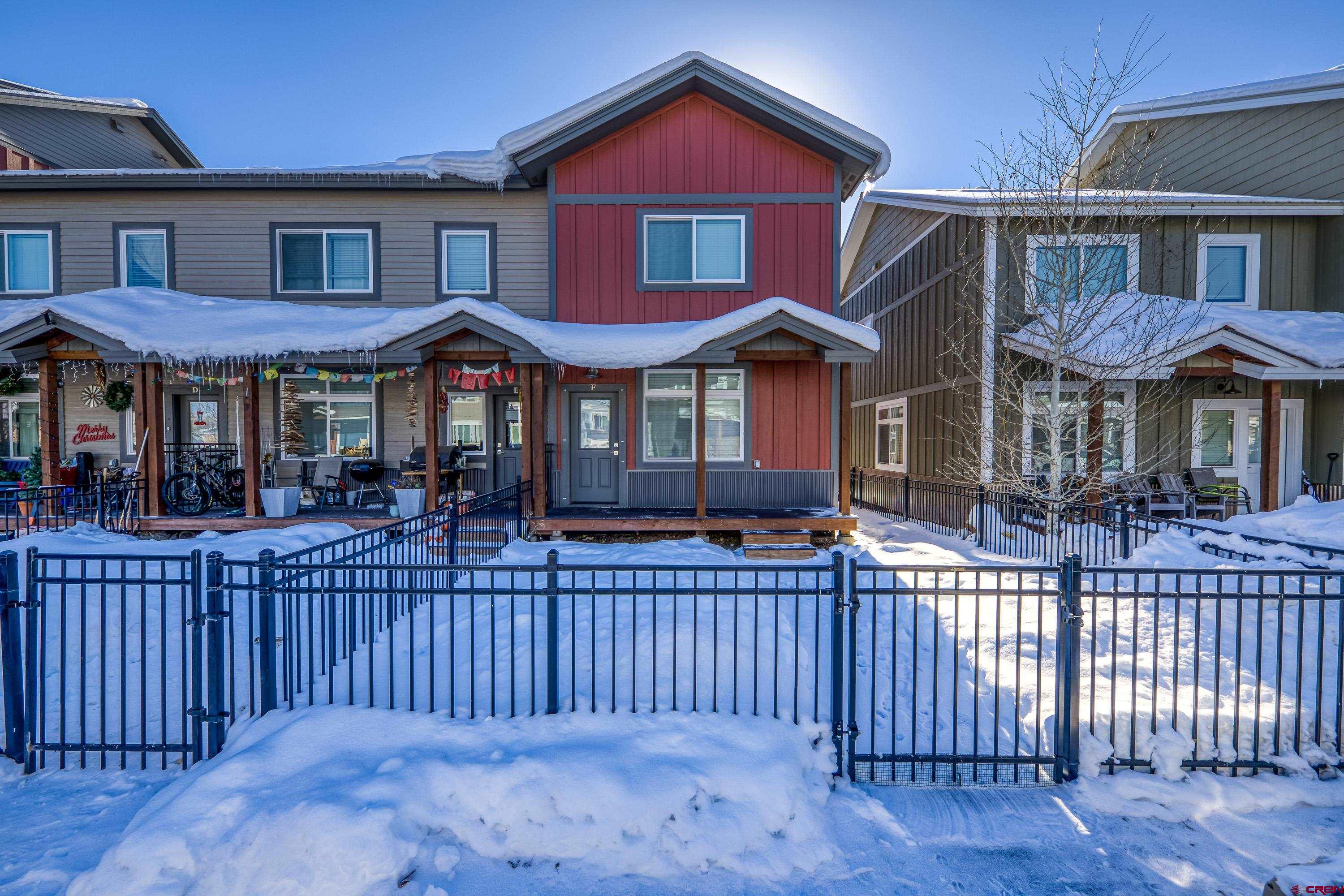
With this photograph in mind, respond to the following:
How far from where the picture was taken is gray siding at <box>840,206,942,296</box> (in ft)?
51.4

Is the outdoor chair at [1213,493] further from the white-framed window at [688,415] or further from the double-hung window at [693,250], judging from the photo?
the double-hung window at [693,250]

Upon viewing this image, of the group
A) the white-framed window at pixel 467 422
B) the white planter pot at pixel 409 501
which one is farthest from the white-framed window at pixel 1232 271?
the white planter pot at pixel 409 501

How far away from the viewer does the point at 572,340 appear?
31.8 feet

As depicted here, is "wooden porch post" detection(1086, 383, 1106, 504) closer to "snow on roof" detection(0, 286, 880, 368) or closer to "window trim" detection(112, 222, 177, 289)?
"snow on roof" detection(0, 286, 880, 368)

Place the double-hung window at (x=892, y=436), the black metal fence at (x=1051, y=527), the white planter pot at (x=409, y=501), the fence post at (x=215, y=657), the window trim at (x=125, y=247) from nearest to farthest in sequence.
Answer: the fence post at (x=215, y=657), the black metal fence at (x=1051, y=527), the white planter pot at (x=409, y=501), the window trim at (x=125, y=247), the double-hung window at (x=892, y=436)

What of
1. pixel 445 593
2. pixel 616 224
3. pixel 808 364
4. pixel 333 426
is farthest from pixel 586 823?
pixel 333 426

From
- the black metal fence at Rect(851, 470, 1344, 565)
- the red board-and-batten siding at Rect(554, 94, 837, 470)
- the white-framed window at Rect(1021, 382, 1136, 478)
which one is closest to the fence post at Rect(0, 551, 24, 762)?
the red board-and-batten siding at Rect(554, 94, 837, 470)

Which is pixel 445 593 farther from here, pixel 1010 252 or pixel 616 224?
pixel 1010 252

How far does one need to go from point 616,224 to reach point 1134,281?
33.8ft

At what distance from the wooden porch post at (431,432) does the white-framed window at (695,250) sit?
409 centimetres

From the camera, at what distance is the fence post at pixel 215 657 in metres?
4.07

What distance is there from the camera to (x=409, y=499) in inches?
408

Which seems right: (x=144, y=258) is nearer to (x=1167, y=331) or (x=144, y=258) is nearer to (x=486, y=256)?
(x=486, y=256)

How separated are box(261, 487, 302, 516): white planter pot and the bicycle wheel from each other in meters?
1.26
